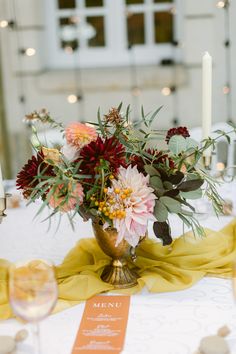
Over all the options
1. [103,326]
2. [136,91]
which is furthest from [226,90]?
[103,326]

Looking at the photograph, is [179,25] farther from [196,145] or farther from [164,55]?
[196,145]

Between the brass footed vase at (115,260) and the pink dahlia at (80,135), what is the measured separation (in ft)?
0.58

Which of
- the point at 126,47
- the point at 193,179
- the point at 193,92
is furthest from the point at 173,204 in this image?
the point at 126,47

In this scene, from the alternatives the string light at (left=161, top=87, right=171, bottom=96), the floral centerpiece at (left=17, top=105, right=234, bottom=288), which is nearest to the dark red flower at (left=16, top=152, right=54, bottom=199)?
the floral centerpiece at (left=17, top=105, right=234, bottom=288)

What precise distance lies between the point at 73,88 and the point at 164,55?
59 centimetres

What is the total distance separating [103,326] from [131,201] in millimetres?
243

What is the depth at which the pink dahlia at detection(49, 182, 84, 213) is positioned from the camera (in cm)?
109

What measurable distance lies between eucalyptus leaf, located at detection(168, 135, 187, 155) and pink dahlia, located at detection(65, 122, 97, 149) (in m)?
0.16

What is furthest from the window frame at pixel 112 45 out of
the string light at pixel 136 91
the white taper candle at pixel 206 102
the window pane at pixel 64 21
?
the white taper candle at pixel 206 102

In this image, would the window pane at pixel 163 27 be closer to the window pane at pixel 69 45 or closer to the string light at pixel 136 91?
the string light at pixel 136 91

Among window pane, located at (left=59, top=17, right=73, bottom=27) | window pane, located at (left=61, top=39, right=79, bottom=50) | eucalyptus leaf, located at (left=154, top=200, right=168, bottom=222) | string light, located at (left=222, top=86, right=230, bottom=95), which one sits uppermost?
window pane, located at (left=59, top=17, right=73, bottom=27)

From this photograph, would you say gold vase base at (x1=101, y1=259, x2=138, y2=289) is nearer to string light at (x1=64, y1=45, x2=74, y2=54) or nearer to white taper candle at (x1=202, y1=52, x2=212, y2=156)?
white taper candle at (x1=202, y1=52, x2=212, y2=156)

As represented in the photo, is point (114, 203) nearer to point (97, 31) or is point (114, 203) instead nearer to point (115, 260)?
point (115, 260)

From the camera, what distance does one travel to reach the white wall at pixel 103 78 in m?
3.32
